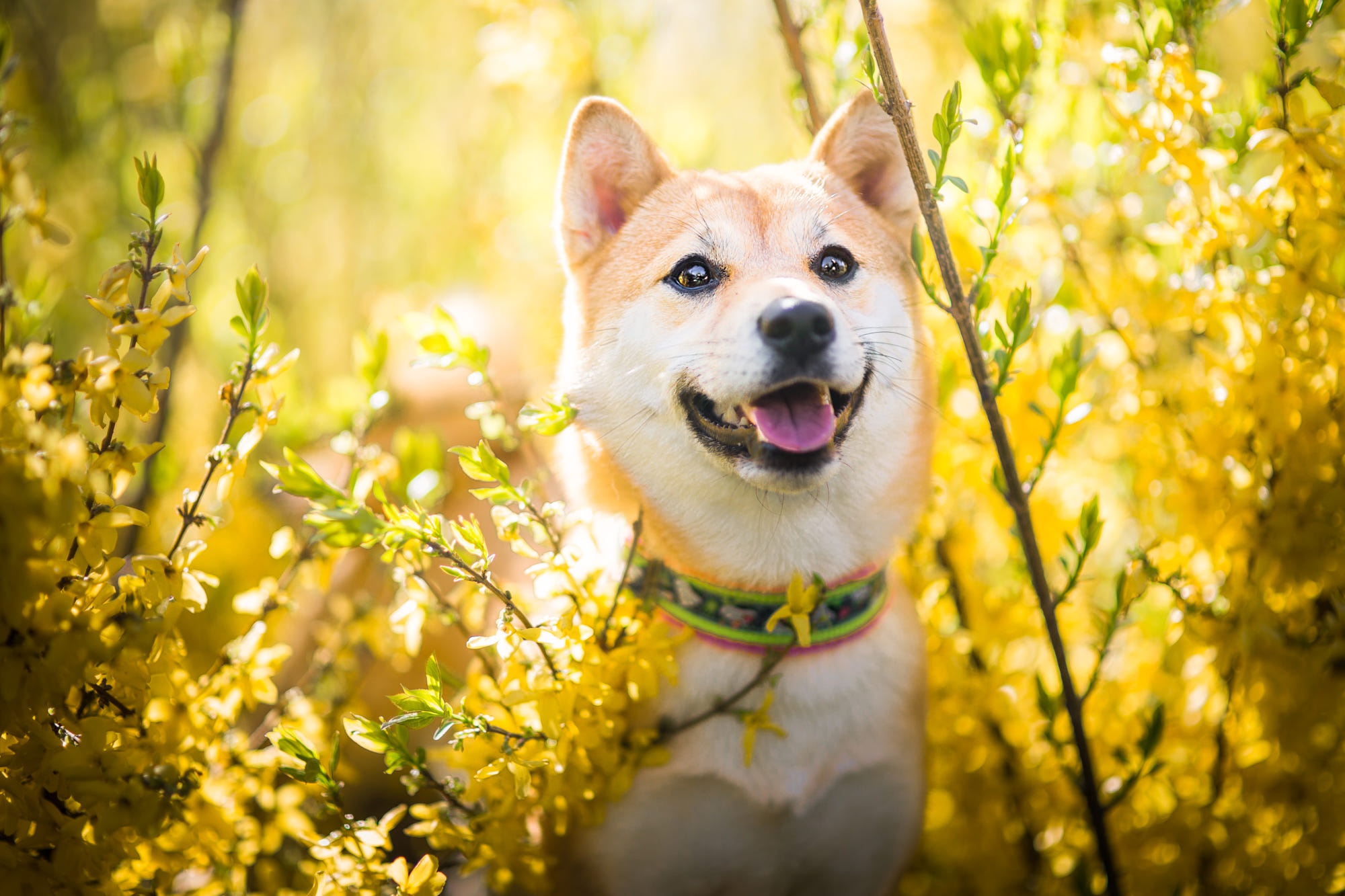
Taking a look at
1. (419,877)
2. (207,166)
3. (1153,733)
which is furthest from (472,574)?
(207,166)

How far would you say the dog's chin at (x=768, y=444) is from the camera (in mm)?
1445

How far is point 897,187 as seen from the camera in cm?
182

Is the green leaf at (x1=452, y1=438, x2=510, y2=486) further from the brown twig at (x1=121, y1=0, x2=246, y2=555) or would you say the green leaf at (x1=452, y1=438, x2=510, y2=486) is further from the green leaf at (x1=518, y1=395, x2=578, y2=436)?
the brown twig at (x1=121, y1=0, x2=246, y2=555)

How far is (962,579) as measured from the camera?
211cm

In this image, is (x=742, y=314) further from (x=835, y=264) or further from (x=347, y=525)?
(x=347, y=525)

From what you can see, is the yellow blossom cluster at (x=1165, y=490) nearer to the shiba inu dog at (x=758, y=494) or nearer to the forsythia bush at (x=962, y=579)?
the forsythia bush at (x=962, y=579)

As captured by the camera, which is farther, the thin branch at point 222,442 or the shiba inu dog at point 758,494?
the shiba inu dog at point 758,494

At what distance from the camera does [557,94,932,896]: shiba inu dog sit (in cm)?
155

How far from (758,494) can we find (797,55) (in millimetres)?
1037

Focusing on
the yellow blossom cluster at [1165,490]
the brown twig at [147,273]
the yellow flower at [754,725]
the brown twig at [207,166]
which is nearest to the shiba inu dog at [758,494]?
the yellow flower at [754,725]

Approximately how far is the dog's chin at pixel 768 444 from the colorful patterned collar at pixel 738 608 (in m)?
0.24

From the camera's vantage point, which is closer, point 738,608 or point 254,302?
point 254,302

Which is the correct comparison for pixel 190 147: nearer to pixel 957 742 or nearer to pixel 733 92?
pixel 957 742

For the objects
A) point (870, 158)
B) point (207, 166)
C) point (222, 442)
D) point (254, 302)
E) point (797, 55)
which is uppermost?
point (207, 166)
